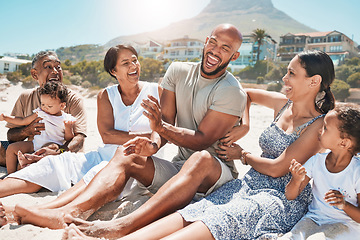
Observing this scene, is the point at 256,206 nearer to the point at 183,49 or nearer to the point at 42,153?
the point at 42,153

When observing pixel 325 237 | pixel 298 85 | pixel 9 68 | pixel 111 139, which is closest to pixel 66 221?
pixel 111 139

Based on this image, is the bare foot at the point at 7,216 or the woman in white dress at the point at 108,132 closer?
the bare foot at the point at 7,216

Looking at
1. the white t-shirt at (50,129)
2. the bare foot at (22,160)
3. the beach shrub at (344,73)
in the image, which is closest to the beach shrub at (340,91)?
the beach shrub at (344,73)

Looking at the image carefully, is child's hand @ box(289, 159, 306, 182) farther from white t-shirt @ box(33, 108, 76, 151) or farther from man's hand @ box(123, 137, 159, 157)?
white t-shirt @ box(33, 108, 76, 151)

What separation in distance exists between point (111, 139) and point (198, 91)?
45.0 inches

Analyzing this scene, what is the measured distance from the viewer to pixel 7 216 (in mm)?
2693

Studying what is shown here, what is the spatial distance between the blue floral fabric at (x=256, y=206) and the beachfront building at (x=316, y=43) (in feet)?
206

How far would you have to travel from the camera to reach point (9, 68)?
56.6 meters

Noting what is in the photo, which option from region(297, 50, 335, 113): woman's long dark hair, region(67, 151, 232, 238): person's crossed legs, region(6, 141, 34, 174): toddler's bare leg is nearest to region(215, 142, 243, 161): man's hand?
region(67, 151, 232, 238): person's crossed legs

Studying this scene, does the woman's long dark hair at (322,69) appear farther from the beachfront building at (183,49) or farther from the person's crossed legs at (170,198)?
the beachfront building at (183,49)

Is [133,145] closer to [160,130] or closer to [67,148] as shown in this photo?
[160,130]

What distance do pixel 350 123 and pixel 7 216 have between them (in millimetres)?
2908

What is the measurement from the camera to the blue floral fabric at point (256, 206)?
233 cm

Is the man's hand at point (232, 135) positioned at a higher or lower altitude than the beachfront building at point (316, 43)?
lower
